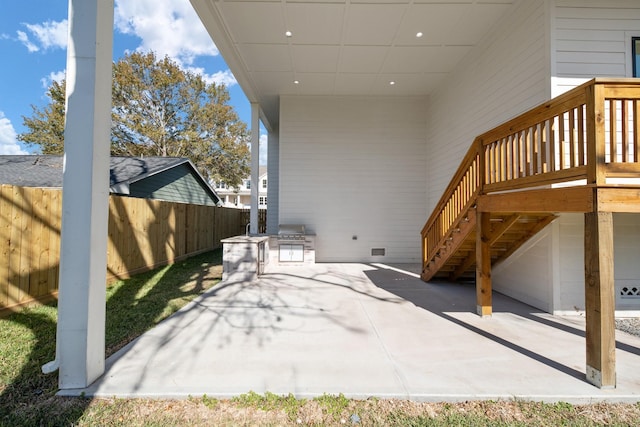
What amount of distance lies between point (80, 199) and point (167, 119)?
57.4 ft

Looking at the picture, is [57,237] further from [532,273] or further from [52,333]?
[532,273]

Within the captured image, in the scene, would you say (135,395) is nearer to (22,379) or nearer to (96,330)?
(96,330)

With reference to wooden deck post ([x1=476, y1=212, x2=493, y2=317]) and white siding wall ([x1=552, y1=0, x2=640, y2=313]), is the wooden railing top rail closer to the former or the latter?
wooden deck post ([x1=476, y1=212, x2=493, y2=317])

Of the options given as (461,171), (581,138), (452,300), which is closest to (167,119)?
(461,171)

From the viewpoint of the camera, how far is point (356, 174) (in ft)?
23.8

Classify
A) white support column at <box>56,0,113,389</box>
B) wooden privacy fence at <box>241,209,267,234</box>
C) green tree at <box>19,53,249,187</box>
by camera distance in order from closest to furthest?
white support column at <box>56,0,113,389</box> → wooden privacy fence at <box>241,209,267,234</box> → green tree at <box>19,53,249,187</box>

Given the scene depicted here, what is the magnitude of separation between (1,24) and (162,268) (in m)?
17.0

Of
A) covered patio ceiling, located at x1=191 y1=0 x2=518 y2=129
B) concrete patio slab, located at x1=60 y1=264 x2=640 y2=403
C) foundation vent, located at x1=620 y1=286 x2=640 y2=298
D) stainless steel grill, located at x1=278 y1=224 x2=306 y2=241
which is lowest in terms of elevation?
concrete patio slab, located at x1=60 y1=264 x2=640 y2=403

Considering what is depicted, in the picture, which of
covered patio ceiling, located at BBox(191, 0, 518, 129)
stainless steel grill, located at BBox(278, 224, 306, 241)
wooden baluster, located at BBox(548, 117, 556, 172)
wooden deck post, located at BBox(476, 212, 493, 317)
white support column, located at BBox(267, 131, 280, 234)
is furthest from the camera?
white support column, located at BBox(267, 131, 280, 234)

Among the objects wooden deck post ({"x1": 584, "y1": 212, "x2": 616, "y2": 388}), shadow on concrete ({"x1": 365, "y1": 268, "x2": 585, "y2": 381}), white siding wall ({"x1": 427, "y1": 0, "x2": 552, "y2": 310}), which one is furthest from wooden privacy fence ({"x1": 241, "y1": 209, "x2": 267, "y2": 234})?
wooden deck post ({"x1": 584, "y1": 212, "x2": 616, "y2": 388})

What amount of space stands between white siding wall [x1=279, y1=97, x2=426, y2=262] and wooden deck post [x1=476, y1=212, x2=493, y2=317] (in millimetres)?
3661

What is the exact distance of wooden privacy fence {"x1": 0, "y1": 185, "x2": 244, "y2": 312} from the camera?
11.0ft

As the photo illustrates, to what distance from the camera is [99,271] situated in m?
2.11

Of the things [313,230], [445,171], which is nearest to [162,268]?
[313,230]
